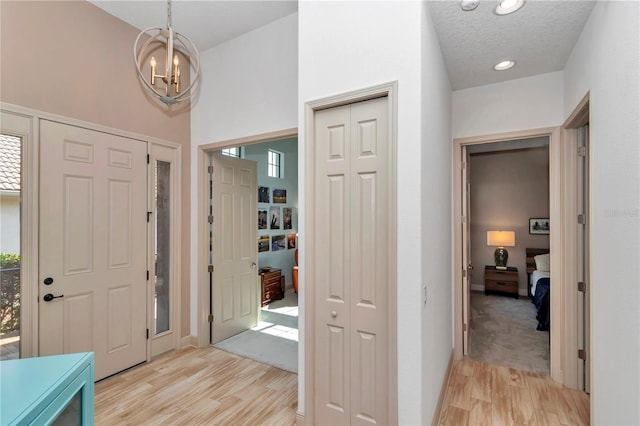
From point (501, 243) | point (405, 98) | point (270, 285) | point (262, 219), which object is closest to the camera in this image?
point (405, 98)

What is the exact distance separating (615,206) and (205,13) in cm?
354

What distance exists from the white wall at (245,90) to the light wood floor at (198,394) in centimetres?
63

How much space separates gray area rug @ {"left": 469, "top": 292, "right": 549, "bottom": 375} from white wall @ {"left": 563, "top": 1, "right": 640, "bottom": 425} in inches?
49.2

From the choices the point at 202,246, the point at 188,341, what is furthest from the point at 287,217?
the point at 188,341

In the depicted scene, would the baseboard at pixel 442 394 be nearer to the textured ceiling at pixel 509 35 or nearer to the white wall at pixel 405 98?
the white wall at pixel 405 98

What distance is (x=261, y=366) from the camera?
121 inches

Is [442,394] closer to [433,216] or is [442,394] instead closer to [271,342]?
[433,216]

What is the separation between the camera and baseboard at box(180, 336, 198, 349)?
346 centimetres

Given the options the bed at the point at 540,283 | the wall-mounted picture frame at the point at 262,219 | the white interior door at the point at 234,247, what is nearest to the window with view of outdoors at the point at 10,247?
the white interior door at the point at 234,247

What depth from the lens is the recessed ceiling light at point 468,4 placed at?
193cm

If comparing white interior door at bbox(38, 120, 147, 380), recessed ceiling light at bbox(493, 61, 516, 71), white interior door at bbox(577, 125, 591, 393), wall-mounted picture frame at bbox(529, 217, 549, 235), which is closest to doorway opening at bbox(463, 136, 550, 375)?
wall-mounted picture frame at bbox(529, 217, 549, 235)

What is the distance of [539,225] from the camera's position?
5688 mm

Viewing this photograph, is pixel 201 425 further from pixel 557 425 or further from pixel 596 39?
pixel 596 39

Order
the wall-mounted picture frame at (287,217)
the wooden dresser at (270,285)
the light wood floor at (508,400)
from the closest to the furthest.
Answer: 1. the light wood floor at (508,400)
2. the wooden dresser at (270,285)
3. the wall-mounted picture frame at (287,217)
